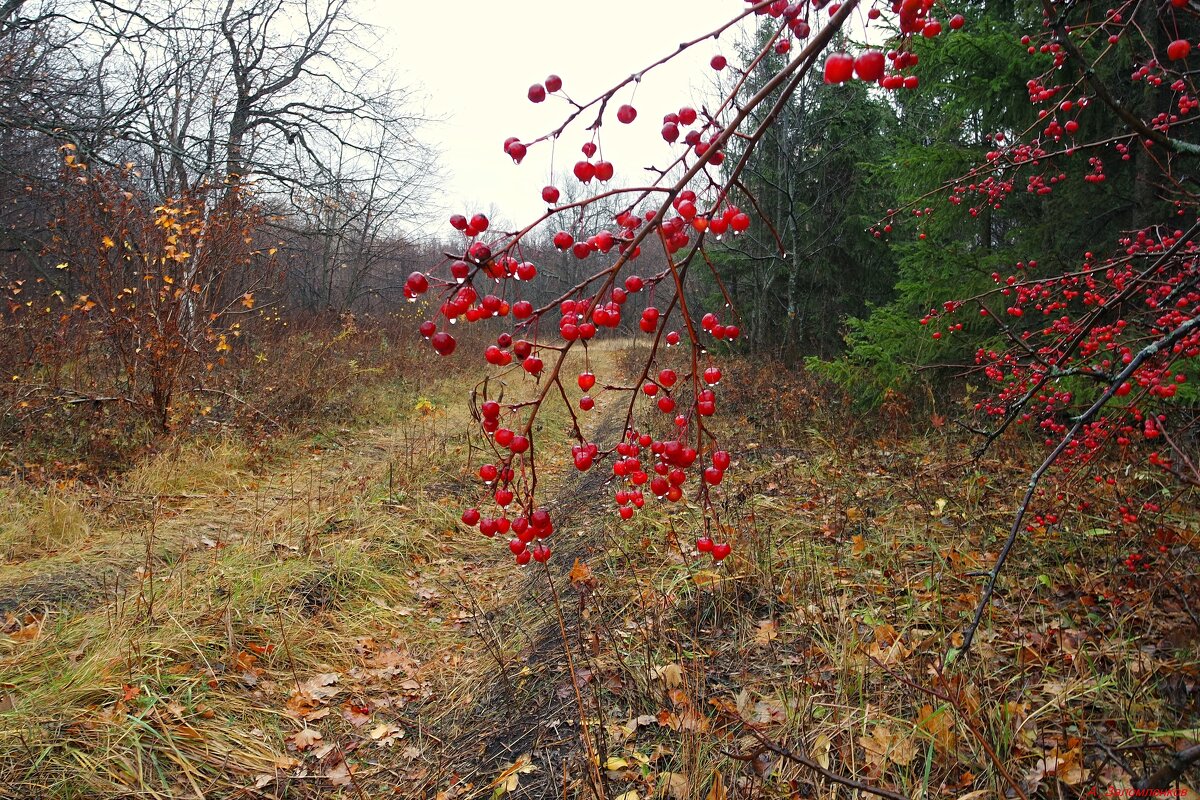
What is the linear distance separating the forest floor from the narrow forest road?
2cm

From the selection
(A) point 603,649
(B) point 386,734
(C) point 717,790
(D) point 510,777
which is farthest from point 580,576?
(C) point 717,790

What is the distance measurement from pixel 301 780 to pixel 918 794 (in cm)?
243

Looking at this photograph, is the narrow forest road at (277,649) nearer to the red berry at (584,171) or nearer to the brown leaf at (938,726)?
the brown leaf at (938,726)

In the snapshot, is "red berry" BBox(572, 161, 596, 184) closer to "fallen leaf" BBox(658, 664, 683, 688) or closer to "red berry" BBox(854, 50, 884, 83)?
"red berry" BBox(854, 50, 884, 83)

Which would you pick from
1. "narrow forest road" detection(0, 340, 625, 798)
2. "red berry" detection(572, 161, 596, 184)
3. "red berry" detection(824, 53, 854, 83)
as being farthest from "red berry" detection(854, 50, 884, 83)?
"narrow forest road" detection(0, 340, 625, 798)

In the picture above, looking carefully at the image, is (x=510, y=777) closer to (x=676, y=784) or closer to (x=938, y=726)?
(x=676, y=784)

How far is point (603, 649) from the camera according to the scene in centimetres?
316

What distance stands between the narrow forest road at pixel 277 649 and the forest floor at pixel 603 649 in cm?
2

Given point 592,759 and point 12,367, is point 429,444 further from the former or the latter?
point 592,759

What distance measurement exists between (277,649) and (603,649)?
1809 millimetres

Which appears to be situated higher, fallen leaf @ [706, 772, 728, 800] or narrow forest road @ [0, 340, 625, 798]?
fallen leaf @ [706, 772, 728, 800]

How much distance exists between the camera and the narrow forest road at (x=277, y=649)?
2500mm

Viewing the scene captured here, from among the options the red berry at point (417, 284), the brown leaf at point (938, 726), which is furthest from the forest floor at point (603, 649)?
the red berry at point (417, 284)

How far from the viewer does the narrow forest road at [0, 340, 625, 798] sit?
98.4 inches
